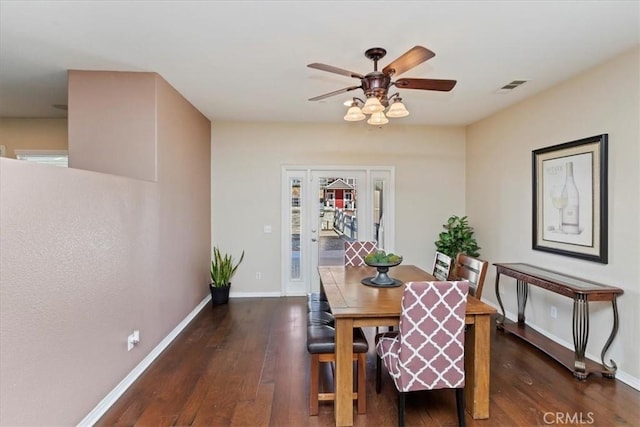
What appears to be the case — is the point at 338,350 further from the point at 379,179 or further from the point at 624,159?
the point at 379,179

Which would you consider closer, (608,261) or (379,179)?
(608,261)

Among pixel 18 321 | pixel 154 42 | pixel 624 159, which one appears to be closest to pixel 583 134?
pixel 624 159

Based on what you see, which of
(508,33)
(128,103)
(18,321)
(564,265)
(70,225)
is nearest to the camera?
(18,321)

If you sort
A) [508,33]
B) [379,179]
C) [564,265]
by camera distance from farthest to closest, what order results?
1. [379,179]
2. [564,265]
3. [508,33]

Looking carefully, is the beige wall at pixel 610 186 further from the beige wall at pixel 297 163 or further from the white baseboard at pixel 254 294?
the white baseboard at pixel 254 294

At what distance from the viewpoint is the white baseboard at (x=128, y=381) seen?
7.26 ft

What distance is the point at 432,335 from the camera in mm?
1996

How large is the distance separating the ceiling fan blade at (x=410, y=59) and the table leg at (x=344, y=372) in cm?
169

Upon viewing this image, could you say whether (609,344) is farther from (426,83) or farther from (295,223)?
(295,223)

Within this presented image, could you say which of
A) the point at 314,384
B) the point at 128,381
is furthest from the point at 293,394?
the point at 128,381

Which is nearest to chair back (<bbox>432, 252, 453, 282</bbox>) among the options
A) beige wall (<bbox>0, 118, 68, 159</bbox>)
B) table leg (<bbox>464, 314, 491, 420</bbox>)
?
table leg (<bbox>464, 314, 491, 420</bbox>)

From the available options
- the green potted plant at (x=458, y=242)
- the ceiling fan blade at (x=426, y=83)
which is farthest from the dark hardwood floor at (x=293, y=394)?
the ceiling fan blade at (x=426, y=83)

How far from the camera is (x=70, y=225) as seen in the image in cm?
205

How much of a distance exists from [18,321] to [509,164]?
484cm
